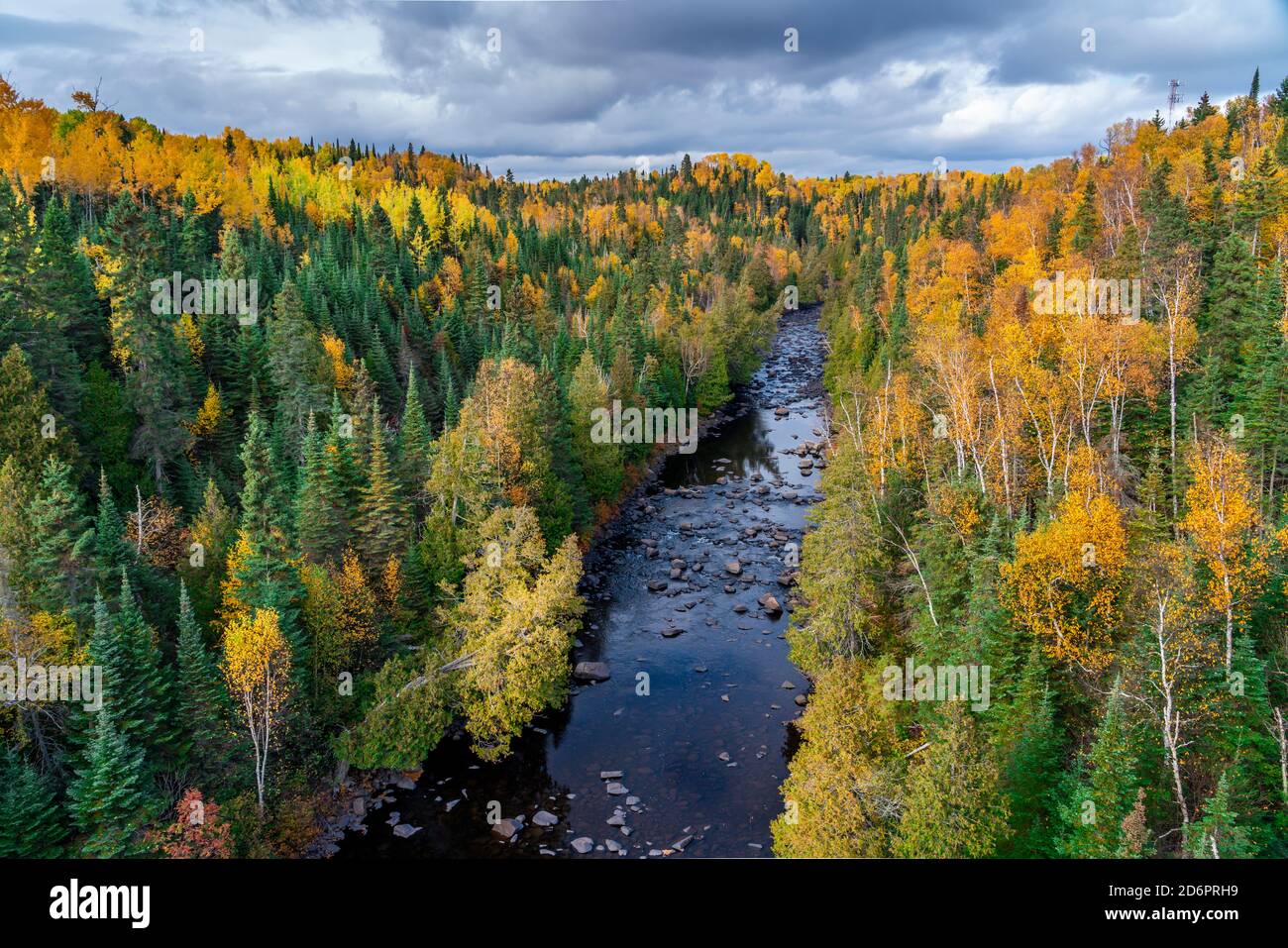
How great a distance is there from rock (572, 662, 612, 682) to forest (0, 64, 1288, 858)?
10.9 feet

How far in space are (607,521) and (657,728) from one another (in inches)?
1025

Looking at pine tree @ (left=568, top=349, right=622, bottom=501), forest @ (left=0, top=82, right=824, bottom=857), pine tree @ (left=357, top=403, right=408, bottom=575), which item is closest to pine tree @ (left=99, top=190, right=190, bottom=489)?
forest @ (left=0, top=82, right=824, bottom=857)

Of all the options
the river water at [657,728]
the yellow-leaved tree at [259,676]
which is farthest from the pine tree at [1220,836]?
the yellow-leaved tree at [259,676]

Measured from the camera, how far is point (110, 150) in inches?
4345

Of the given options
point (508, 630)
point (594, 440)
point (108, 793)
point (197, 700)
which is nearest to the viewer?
point (108, 793)

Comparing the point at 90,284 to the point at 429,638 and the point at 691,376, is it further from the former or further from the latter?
the point at 691,376

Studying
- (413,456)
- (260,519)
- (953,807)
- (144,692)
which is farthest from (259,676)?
(953,807)

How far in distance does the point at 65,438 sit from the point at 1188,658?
52847mm

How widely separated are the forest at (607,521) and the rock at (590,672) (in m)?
3.32

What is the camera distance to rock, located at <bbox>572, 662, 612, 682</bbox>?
45156 millimetres

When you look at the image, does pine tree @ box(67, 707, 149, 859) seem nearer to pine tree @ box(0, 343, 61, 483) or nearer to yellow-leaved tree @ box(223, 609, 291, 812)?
yellow-leaved tree @ box(223, 609, 291, 812)

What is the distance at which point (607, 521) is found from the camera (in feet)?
212

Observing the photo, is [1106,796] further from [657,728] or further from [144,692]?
[144,692]

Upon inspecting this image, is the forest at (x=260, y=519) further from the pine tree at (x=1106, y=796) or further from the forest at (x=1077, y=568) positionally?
the pine tree at (x=1106, y=796)
